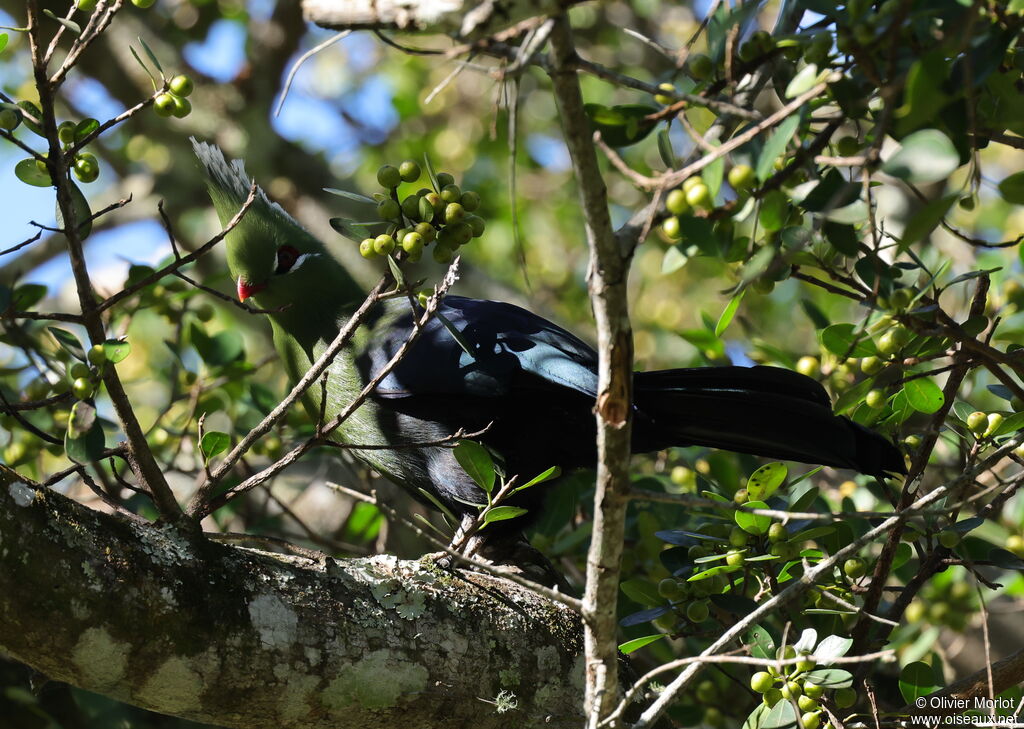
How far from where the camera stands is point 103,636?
1.66 meters

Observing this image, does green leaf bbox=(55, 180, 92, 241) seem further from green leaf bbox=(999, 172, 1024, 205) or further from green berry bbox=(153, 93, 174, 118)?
green leaf bbox=(999, 172, 1024, 205)

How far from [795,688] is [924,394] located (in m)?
0.62

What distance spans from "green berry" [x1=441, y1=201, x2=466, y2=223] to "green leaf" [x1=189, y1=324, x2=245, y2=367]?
58.7 inches

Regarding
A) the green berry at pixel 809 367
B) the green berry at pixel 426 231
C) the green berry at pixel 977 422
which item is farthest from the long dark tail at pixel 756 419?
the green berry at pixel 426 231

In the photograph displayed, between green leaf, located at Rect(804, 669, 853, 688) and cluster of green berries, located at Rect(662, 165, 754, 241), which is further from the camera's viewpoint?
green leaf, located at Rect(804, 669, 853, 688)

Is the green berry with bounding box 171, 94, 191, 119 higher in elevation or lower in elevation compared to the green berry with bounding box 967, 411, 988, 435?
higher

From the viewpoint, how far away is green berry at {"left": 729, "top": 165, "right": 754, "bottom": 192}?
1442 mm

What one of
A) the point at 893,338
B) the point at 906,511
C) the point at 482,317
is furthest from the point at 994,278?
the point at 482,317

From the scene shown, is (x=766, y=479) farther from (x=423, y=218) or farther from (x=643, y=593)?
(x=423, y=218)

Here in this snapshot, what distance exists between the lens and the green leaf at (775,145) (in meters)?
1.39

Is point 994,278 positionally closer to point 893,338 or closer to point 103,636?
point 893,338

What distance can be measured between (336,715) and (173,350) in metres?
1.56

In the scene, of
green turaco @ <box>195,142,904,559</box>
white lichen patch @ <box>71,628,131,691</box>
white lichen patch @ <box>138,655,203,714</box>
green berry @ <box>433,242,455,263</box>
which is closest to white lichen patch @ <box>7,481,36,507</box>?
white lichen patch @ <box>71,628,131,691</box>

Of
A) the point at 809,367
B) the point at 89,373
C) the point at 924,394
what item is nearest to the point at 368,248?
the point at 89,373
